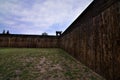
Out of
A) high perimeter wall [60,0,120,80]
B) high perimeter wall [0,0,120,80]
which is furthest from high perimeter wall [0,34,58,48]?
high perimeter wall [60,0,120,80]

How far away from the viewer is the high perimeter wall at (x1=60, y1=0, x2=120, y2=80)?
11.4 ft

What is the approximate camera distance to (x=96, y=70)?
466 centimetres

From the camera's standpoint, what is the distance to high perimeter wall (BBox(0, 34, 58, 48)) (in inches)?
516

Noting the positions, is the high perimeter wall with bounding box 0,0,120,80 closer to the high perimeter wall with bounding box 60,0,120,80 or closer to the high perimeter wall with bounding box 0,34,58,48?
the high perimeter wall with bounding box 60,0,120,80

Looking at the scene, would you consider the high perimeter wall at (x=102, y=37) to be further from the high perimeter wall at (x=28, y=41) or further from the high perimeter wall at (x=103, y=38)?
the high perimeter wall at (x=28, y=41)

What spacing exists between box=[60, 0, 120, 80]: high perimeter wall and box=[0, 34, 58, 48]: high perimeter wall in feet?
28.1

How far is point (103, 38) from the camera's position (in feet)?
13.9

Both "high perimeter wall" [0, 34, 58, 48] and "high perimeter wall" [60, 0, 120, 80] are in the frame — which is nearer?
"high perimeter wall" [60, 0, 120, 80]

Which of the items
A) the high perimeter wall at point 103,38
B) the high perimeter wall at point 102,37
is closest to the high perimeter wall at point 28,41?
the high perimeter wall at point 102,37

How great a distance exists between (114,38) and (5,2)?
429 inches

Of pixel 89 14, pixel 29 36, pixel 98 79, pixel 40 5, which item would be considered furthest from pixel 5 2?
pixel 98 79

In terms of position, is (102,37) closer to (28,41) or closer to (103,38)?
(103,38)

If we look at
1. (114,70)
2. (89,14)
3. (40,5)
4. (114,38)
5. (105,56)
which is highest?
(40,5)

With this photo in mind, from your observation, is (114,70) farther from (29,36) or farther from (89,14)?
(29,36)
